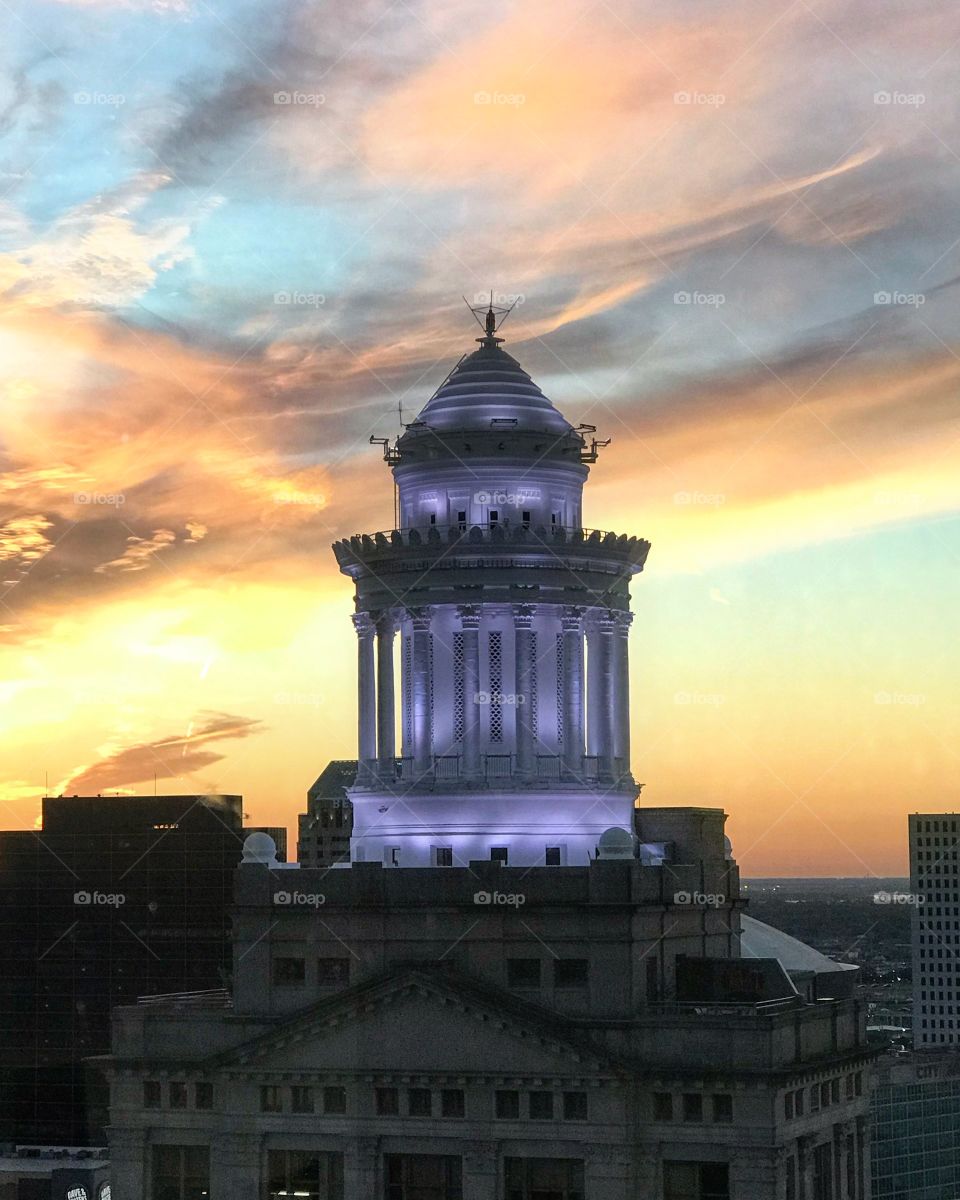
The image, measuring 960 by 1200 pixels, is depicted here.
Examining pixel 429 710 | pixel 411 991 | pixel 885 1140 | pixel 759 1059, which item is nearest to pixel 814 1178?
pixel 759 1059

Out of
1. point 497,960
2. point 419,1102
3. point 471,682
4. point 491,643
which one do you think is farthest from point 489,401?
point 419,1102

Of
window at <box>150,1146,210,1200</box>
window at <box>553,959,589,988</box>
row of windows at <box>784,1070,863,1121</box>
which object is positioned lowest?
window at <box>150,1146,210,1200</box>

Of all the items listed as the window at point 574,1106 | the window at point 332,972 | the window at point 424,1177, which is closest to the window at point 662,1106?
the window at point 574,1106

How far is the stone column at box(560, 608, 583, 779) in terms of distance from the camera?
110 metres

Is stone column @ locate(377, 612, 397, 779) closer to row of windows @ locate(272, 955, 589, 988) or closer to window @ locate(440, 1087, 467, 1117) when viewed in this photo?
row of windows @ locate(272, 955, 589, 988)

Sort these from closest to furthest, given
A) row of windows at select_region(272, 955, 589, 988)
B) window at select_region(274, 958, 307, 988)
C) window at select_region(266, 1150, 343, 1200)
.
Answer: row of windows at select_region(272, 955, 589, 988), window at select_region(266, 1150, 343, 1200), window at select_region(274, 958, 307, 988)

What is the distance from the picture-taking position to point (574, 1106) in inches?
3819

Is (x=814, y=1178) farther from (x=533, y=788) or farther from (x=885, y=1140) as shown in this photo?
(x=885, y=1140)

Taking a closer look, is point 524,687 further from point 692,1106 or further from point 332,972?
point 692,1106

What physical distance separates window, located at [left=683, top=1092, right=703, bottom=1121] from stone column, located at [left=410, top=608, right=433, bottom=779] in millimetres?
20760

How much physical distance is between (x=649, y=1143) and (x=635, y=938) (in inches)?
313

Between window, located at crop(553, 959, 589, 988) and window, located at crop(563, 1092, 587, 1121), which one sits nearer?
window, located at crop(563, 1092, 587, 1121)

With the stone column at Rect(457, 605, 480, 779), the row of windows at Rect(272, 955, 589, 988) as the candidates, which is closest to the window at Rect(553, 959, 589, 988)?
the row of windows at Rect(272, 955, 589, 988)

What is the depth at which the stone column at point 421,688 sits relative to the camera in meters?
109
